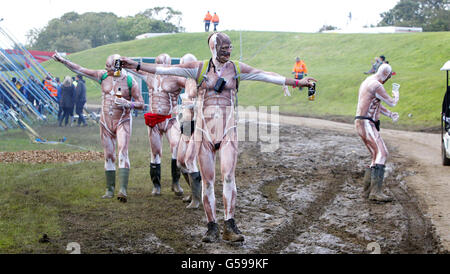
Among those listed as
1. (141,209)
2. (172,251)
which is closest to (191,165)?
(141,209)

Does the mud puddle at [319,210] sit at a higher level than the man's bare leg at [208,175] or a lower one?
lower

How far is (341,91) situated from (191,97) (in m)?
26.8

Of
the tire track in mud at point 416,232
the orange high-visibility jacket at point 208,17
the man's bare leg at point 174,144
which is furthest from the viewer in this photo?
the orange high-visibility jacket at point 208,17

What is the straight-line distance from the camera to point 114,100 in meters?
10.1

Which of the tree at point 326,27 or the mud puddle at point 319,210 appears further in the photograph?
the tree at point 326,27

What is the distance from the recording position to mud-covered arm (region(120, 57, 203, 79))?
7.05 m

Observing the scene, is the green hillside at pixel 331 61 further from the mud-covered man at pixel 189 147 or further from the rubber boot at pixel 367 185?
the mud-covered man at pixel 189 147

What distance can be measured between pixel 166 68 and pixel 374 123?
16.1ft

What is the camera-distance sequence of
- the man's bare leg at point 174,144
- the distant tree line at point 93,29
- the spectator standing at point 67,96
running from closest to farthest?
the man's bare leg at point 174,144
the spectator standing at point 67,96
the distant tree line at point 93,29

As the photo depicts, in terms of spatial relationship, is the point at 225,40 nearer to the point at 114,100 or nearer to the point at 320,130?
the point at 114,100

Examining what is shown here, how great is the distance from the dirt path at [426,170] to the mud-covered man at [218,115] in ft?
9.14

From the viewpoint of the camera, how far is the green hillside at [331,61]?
29.7 meters

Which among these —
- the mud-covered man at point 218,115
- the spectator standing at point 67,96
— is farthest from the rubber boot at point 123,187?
the spectator standing at point 67,96
